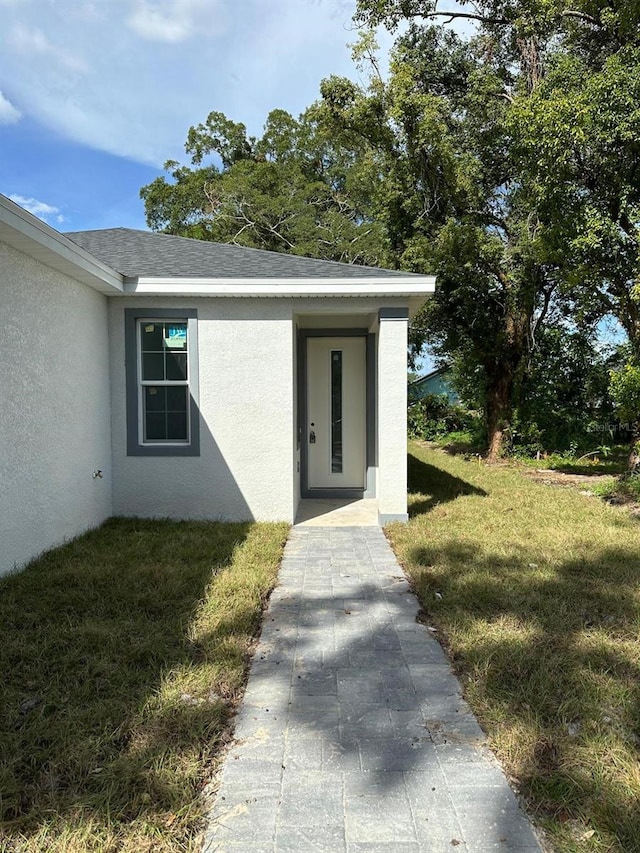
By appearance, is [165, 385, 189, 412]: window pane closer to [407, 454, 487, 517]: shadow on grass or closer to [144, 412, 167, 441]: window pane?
[144, 412, 167, 441]: window pane

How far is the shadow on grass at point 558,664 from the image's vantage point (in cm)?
215

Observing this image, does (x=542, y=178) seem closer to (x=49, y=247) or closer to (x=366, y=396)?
(x=366, y=396)

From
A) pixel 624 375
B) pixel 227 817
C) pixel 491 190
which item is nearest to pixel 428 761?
pixel 227 817

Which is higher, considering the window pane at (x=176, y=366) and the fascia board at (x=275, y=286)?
the fascia board at (x=275, y=286)

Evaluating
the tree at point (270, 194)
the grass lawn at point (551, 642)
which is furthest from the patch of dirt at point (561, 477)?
the tree at point (270, 194)

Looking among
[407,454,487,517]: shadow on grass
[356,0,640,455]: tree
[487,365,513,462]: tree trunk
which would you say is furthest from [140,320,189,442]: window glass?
[487,365,513,462]: tree trunk

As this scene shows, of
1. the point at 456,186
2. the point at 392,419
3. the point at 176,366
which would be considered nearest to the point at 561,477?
the point at 392,419

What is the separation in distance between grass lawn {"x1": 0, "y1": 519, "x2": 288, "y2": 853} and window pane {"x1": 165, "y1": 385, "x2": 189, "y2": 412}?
91.3 inches

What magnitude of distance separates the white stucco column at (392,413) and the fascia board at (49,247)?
11.0ft

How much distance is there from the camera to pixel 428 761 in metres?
2.35

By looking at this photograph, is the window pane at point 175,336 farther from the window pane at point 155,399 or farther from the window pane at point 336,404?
the window pane at point 336,404

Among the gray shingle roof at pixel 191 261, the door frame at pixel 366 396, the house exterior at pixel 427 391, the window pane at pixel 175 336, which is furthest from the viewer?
the house exterior at pixel 427 391

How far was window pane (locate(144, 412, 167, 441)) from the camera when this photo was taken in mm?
7098

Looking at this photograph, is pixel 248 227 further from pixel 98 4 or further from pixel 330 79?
pixel 98 4
